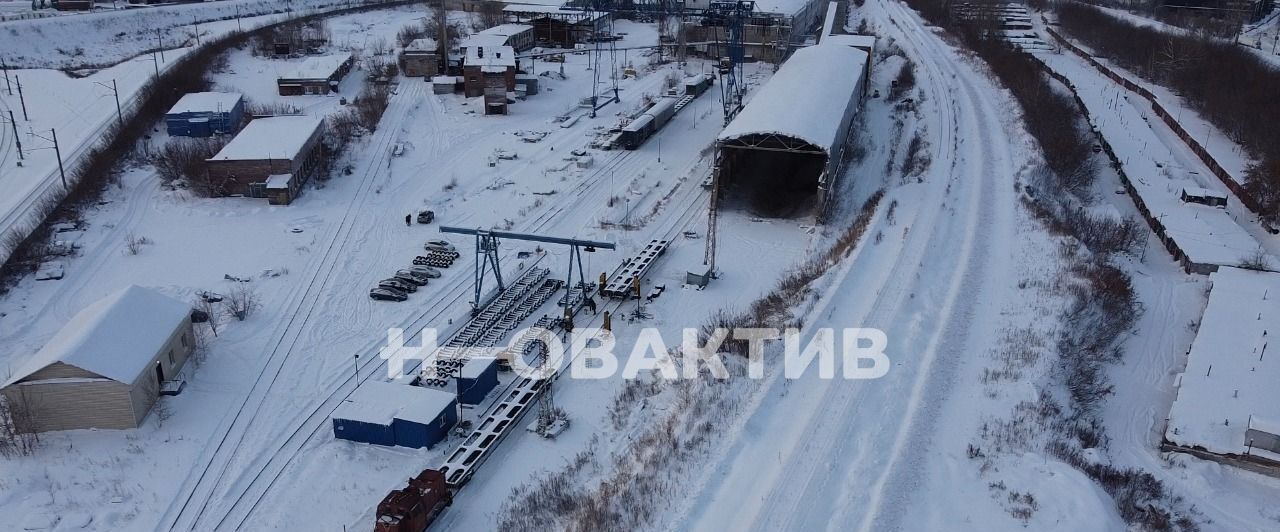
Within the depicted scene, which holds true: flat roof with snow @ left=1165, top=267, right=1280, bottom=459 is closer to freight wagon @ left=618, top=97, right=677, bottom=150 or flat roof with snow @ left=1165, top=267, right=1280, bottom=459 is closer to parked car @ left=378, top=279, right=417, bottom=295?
parked car @ left=378, top=279, right=417, bottom=295

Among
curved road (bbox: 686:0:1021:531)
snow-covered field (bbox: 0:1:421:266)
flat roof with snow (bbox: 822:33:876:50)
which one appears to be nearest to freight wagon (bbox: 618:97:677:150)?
flat roof with snow (bbox: 822:33:876:50)

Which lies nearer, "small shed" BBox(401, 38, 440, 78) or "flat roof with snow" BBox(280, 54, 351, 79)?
"flat roof with snow" BBox(280, 54, 351, 79)

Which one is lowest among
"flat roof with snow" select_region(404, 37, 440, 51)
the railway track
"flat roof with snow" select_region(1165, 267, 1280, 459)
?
the railway track

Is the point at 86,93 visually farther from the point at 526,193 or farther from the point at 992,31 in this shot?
the point at 992,31

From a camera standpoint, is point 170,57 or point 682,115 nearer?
point 682,115

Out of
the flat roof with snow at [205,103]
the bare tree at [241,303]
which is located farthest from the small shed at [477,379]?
the flat roof with snow at [205,103]

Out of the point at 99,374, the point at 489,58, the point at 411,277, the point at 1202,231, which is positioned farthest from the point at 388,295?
the point at 1202,231

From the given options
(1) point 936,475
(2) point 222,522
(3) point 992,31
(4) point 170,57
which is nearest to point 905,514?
(1) point 936,475
